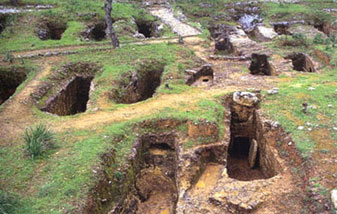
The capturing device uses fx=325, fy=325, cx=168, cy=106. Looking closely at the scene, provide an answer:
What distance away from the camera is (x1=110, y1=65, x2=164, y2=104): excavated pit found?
16781 mm

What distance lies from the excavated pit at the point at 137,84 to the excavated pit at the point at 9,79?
6.33 metres

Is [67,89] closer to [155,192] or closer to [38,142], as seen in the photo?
[38,142]

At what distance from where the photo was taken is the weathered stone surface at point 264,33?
83.9ft

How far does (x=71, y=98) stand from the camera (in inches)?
729

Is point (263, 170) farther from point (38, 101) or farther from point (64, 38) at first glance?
point (64, 38)

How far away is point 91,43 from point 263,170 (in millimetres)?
15158

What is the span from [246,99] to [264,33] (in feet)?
46.0

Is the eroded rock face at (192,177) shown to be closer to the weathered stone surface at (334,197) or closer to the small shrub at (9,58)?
the weathered stone surface at (334,197)

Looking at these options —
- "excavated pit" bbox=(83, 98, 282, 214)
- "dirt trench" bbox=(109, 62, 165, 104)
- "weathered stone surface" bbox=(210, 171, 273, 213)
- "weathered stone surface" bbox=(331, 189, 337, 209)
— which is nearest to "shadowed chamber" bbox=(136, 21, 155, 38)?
"dirt trench" bbox=(109, 62, 165, 104)

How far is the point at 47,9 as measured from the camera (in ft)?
97.0

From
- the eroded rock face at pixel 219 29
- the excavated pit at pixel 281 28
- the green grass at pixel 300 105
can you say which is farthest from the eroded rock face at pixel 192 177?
the excavated pit at pixel 281 28

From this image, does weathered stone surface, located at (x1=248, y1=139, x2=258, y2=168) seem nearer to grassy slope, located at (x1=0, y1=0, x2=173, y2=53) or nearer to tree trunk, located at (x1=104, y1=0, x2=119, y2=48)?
tree trunk, located at (x1=104, y1=0, x2=119, y2=48)

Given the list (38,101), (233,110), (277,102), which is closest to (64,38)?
(38,101)

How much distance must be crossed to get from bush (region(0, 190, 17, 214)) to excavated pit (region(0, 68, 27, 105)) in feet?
37.8
